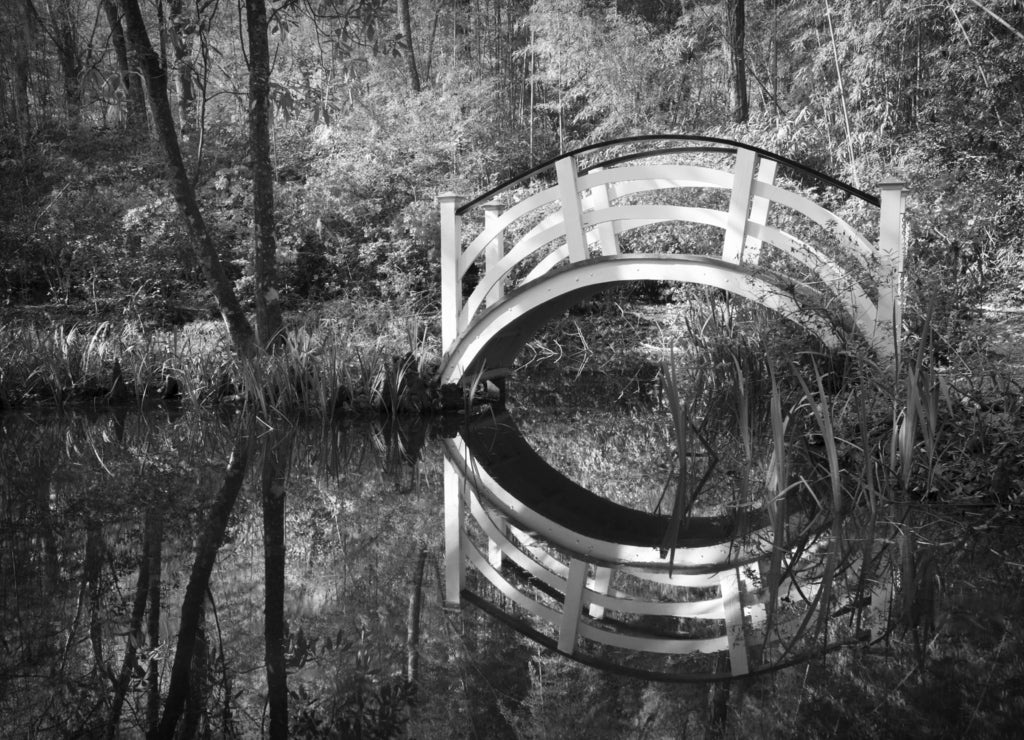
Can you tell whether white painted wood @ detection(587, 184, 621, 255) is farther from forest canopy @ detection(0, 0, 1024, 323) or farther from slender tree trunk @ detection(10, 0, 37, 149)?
slender tree trunk @ detection(10, 0, 37, 149)

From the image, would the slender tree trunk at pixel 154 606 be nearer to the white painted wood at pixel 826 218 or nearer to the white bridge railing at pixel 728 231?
the white bridge railing at pixel 728 231

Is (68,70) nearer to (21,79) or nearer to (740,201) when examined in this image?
(21,79)

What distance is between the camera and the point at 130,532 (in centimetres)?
311

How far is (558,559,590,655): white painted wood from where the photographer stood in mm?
2143

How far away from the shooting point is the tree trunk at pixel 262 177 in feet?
20.4

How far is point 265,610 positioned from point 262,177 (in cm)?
476

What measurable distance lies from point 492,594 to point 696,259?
9.79ft

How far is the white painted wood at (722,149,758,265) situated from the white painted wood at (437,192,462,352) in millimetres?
2021

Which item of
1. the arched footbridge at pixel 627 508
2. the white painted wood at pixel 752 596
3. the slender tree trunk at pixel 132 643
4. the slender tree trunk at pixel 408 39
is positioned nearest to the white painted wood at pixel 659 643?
the arched footbridge at pixel 627 508

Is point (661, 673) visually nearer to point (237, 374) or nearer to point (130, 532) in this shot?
point (130, 532)

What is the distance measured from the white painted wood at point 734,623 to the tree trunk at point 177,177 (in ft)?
15.4

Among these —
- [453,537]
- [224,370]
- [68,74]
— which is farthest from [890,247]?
[68,74]

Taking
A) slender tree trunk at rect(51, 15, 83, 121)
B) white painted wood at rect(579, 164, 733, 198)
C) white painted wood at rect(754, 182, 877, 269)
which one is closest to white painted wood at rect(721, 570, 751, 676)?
white painted wood at rect(754, 182, 877, 269)

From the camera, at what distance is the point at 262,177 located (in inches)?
254
